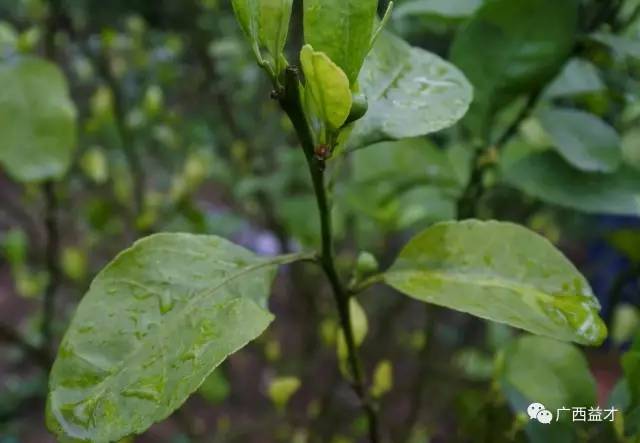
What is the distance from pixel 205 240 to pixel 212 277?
0.03 meters

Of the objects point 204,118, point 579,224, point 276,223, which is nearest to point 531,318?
point 276,223

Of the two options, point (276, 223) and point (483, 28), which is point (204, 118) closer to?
point (276, 223)

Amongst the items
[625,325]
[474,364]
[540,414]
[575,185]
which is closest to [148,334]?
[540,414]

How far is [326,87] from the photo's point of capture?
1.12 feet

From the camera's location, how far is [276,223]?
1281 millimetres

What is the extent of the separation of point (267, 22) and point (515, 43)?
26 centimetres

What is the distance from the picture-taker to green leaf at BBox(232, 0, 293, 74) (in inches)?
13.7

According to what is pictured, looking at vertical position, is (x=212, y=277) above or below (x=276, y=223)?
above

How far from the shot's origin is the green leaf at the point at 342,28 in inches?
13.7

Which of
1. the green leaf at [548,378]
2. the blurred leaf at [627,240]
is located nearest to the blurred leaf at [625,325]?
the blurred leaf at [627,240]

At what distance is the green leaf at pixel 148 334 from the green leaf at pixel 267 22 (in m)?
0.12

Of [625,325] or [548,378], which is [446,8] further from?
[625,325]

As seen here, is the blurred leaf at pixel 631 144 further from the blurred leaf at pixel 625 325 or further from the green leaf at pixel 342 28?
the green leaf at pixel 342 28

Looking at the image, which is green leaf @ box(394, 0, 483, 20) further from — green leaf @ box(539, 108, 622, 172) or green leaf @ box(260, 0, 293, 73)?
green leaf @ box(260, 0, 293, 73)
